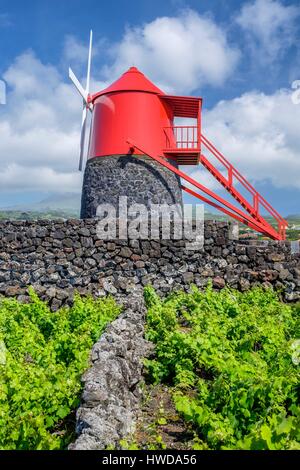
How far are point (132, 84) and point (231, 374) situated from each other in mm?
13344

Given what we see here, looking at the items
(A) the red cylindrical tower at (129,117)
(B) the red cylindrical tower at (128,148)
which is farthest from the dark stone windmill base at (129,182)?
(A) the red cylindrical tower at (129,117)

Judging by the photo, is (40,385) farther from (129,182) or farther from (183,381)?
(129,182)

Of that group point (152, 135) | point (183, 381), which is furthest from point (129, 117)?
point (183, 381)

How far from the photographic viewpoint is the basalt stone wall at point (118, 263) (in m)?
11.9

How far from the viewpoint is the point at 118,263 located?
11977 millimetres

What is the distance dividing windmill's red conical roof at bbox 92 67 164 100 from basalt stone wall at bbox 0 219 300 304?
252 inches

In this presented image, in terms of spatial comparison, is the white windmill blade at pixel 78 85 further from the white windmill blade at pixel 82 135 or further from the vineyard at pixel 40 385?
the vineyard at pixel 40 385

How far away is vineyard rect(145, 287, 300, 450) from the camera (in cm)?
383

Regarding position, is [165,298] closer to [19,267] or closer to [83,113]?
[19,267]

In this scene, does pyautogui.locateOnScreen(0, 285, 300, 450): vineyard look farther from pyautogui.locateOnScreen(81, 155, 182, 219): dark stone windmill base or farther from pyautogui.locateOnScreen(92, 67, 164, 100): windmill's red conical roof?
pyautogui.locateOnScreen(92, 67, 164, 100): windmill's red conical roof

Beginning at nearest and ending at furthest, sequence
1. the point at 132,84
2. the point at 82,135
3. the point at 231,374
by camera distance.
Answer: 1. the point at 231,374
2. the point at 132,84
3. the point at 82,135

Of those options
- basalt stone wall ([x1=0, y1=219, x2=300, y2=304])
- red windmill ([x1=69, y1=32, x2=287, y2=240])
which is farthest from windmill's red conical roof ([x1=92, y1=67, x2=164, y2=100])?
basalt stone wall ([x1=0, y1=219, x2=300, y2=304])

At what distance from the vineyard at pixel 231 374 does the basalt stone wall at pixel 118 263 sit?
2.31 m
